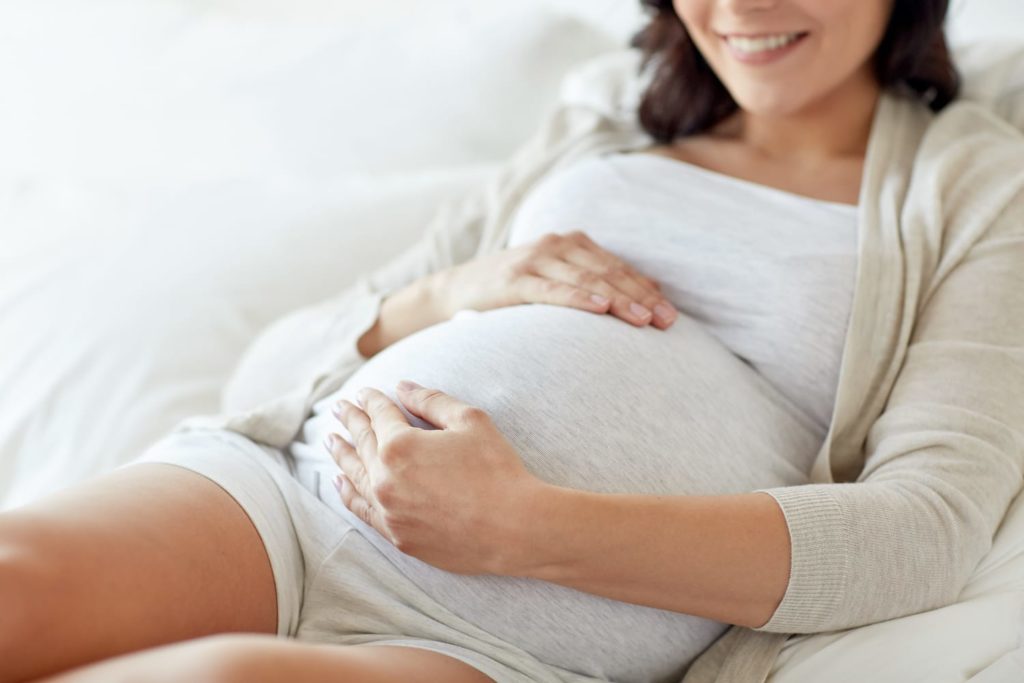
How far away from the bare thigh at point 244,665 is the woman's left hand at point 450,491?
119 millimetres

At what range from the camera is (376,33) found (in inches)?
78.8

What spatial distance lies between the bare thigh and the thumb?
0.73 ft

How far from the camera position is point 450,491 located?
896 millimetres

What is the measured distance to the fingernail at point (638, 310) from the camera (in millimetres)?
1095

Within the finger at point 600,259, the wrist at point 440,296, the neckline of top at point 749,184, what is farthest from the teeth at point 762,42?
the wrist at point 440,296

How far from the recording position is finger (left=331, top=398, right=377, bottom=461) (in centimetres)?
96

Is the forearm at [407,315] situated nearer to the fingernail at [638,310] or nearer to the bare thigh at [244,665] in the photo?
the fingernail at [638,310]

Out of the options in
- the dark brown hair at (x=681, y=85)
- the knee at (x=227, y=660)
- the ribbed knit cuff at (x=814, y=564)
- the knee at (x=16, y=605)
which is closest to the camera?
the knee at (x=227, y=660)

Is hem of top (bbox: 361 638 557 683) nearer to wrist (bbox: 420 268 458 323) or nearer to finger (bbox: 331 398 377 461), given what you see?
finger (bbox: 331 398 377 461)

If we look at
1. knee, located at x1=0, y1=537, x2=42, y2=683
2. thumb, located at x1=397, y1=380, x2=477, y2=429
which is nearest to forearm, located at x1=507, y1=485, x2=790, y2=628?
thumb, located at x1=397, y1=380, x2=477, y2=429

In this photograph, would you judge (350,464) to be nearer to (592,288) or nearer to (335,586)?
(335,586)

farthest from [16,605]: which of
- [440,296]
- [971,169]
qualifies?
[971,169]

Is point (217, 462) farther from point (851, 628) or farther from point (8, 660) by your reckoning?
point (851, 628)

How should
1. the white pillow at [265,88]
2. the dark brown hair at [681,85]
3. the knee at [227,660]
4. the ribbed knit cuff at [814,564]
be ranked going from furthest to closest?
the white pillow at [265,88], the dark brown hair at [681,85], the ribbed knit cuff at [814,564], the knee at [227,660]
